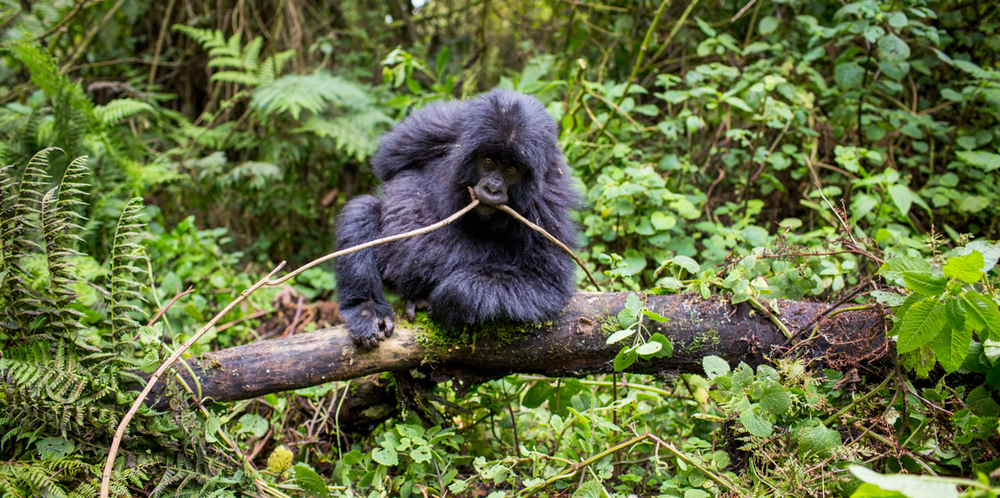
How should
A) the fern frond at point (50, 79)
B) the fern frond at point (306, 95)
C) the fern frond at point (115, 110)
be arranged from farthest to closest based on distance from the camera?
the fern frond at point (306, 95) < the fern frond at point (115, 110) < the fern frond at point (50, 79)

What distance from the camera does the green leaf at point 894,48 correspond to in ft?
12.7

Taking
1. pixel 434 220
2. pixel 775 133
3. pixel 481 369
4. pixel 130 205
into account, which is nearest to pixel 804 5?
pixel 775 133

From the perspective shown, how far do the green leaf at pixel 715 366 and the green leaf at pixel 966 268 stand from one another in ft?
2.71

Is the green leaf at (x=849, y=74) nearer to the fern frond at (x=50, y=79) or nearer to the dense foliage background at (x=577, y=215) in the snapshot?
the dense foliage background at (x=577, y=215)

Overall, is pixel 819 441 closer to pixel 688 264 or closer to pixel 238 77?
pixel 688 264

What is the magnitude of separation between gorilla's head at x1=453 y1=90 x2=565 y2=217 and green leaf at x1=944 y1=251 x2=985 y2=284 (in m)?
1.73

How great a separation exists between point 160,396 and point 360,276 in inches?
41.4

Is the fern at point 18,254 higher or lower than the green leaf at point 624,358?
higher

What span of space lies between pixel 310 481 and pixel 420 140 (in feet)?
6.22

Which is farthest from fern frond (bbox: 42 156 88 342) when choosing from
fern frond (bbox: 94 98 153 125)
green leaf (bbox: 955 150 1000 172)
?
green leaf (bbox: 955 150 1000 172)

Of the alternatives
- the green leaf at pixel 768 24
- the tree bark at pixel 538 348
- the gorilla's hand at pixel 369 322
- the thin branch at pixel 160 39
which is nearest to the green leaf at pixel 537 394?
the tree bark at pixel 538 348

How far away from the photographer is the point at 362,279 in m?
2.92

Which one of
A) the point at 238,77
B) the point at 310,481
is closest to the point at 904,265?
the point at 310,481

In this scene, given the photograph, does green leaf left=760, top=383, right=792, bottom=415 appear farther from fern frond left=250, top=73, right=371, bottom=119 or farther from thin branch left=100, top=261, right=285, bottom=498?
fern frond left=250, top=73, right=371, bottom=119
